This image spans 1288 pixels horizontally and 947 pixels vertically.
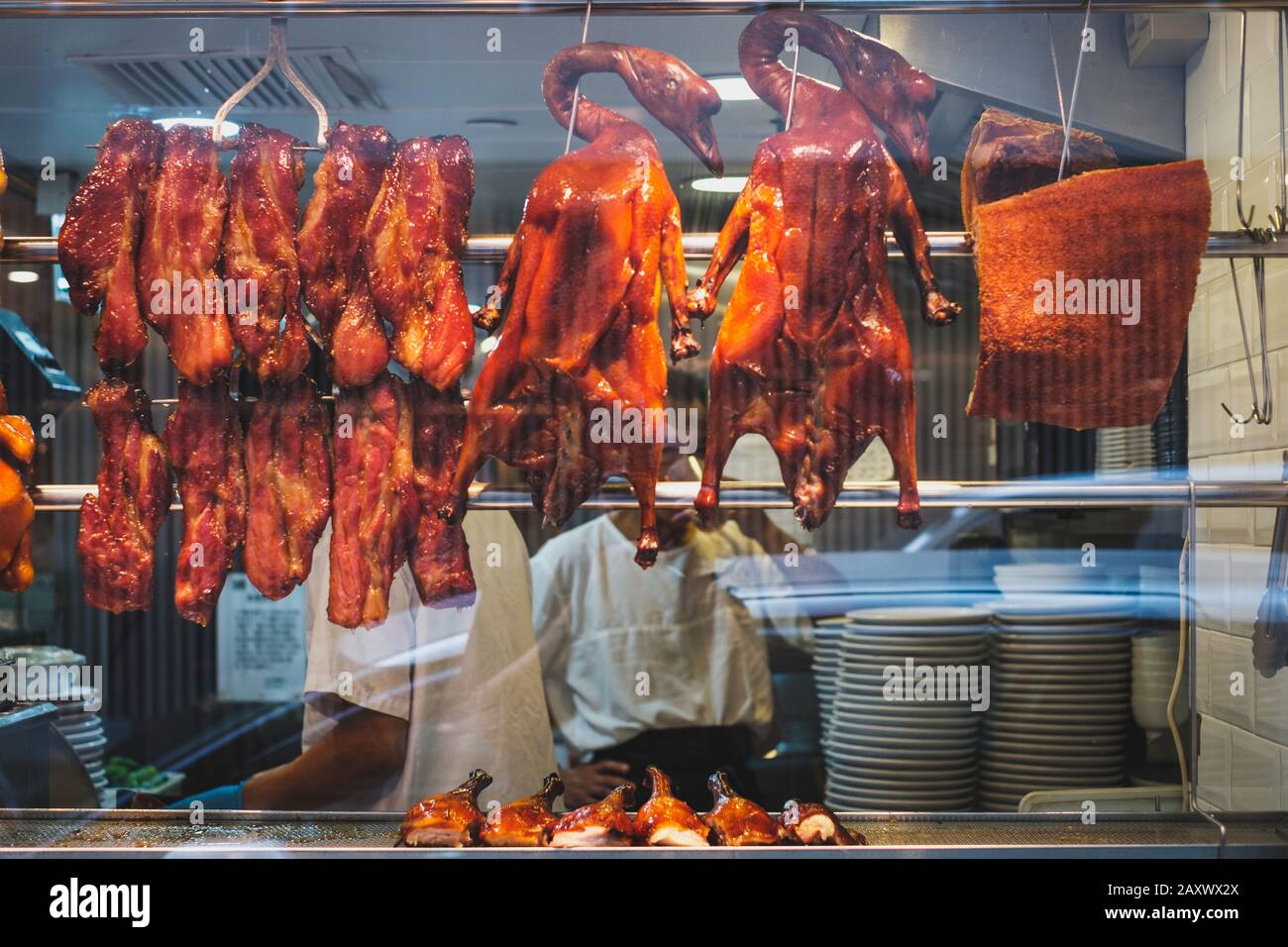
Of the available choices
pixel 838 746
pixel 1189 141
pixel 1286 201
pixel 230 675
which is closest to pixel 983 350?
pixel 1286 201

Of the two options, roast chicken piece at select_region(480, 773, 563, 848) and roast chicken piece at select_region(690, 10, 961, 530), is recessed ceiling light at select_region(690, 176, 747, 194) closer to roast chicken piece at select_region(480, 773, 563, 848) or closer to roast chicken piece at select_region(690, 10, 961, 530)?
roast chicken piece at select_region(690, 10, 961, 530)

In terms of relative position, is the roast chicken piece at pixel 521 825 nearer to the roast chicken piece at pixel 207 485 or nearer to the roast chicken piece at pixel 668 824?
the roast chicken piece at pixel 668 824

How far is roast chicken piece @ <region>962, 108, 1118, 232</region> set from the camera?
8.24 ft

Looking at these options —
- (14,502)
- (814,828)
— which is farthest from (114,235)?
(814,828)

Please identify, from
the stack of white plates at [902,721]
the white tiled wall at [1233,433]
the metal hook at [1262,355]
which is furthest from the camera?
the stack of white plates at [902,721]

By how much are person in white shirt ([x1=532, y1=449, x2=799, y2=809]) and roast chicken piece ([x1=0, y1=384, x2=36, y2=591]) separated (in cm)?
183

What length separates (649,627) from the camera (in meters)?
4.06

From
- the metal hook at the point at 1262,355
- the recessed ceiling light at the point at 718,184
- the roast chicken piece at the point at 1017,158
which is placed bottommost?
the metal hook at the point at 1262,355

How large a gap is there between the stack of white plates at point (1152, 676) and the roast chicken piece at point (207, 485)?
2.72 m

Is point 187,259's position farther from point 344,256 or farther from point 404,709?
point 404,709

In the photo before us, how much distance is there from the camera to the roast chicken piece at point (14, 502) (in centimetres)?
248

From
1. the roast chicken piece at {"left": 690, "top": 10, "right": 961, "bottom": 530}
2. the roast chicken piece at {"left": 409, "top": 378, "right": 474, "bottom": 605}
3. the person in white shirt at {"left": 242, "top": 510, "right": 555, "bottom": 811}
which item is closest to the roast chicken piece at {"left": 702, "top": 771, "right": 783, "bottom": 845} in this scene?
the roast chicken piece at {"left": 690, "top": 10, "right": 961, "bottom": 530}

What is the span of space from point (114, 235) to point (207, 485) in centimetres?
63

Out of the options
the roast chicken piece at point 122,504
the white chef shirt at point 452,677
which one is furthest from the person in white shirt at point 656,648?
the roast chicken piece at point 122,504
